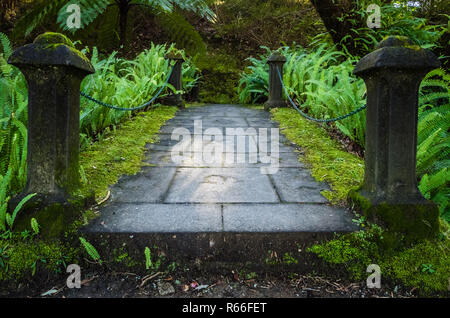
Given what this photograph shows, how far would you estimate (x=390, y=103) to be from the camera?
1665 mm

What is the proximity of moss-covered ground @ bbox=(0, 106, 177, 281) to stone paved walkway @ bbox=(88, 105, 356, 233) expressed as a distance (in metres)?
0.11

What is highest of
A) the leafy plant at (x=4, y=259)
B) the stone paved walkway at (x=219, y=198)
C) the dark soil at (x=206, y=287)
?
the stone paved walkway at (x=219, y=198)

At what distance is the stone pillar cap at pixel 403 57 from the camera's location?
1.58 meters

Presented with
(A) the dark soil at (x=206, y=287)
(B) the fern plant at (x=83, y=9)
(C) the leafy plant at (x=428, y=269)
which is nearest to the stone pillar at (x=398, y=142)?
(C) the leafy plant at (x=428, y=269)

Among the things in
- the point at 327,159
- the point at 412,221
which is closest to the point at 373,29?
the point at 327,159

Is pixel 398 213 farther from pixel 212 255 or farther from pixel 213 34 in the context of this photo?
pixel 213 34

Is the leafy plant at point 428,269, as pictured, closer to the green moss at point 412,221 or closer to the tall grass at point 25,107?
the green moss at point 412,221

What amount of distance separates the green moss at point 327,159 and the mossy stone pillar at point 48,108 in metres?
1.54

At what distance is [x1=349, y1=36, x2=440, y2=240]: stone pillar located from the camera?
1.63 meters

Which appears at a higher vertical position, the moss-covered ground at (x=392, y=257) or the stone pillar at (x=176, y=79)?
the stone pillar at (x=176, y=79)

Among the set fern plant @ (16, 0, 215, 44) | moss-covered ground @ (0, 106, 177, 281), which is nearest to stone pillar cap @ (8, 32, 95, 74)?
moss-covered ground @ (0, 106, 177, 281)
